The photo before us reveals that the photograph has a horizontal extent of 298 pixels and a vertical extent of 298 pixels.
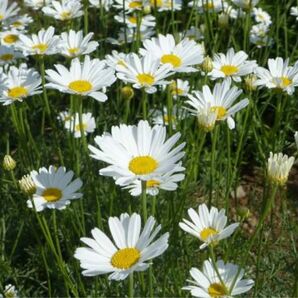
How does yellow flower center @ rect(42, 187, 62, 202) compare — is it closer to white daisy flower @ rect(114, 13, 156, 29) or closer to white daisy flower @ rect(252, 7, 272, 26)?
white daisy flower @ rect(114, 13, 156, 29)

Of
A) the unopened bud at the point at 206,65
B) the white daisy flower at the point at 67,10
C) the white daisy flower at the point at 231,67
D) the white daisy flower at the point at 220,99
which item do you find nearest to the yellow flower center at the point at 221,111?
the white daisy flower at the point at 220,99

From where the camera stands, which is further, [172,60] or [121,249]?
[172,60]

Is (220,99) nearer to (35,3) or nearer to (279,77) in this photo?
(279,77)

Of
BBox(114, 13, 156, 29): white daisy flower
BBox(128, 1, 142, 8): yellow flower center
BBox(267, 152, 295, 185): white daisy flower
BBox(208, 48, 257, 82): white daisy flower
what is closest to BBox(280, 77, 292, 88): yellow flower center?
BBox(208, 48, 257, 82): white daisy flower

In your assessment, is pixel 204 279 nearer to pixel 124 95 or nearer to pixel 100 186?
pixel 124 95

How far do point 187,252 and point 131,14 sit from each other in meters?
1.91

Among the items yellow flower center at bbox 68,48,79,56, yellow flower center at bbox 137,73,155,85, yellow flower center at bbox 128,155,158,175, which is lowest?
yellow flower center at bbox 128,155,158,175

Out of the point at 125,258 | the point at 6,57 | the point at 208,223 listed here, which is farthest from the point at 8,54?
the point at 125,258

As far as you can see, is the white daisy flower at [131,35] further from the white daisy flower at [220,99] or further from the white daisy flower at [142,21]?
the white daisy flower at [220,99]

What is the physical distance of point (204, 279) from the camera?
1896 mm

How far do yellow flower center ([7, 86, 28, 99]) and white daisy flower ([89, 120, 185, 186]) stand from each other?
2.14ft

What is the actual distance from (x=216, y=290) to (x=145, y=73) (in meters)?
0.78

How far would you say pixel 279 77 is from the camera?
8.13 feet

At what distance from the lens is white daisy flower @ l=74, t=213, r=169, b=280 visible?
1675mm
